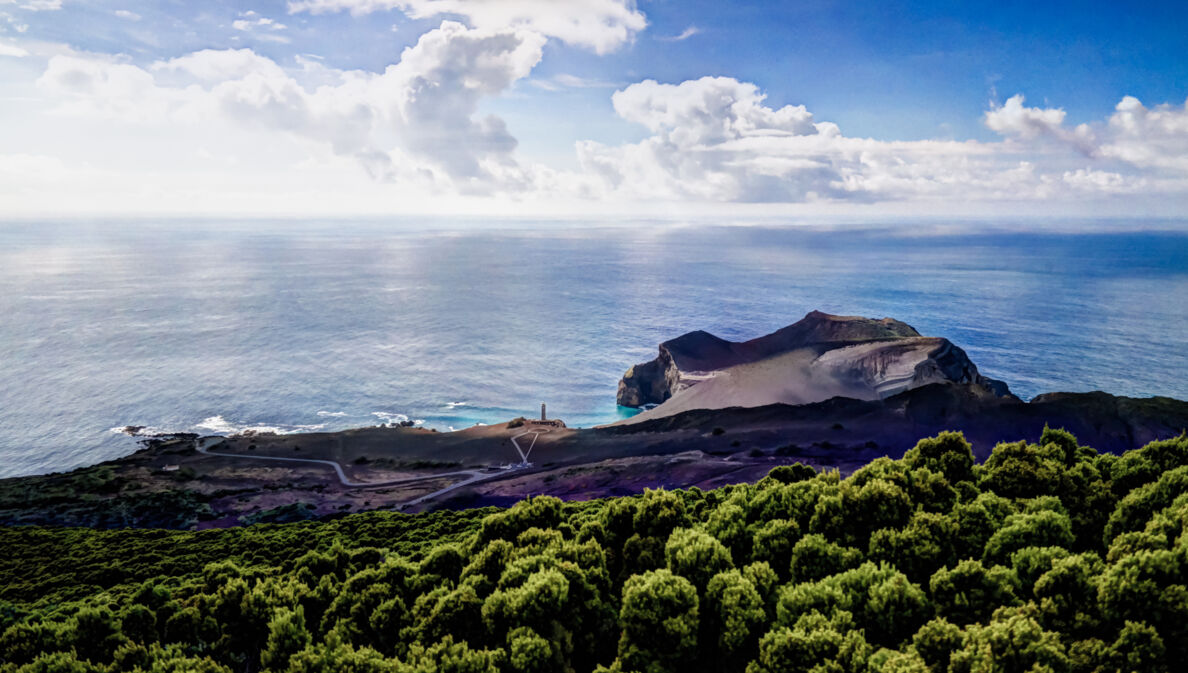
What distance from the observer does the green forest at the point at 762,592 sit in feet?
35.3

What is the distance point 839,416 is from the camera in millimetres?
63219

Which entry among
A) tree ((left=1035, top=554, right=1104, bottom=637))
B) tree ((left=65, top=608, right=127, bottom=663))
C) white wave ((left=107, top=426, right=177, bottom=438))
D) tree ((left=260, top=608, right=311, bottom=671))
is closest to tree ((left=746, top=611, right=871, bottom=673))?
tree ((left=1035, top=554, right=1104, bottom=637))

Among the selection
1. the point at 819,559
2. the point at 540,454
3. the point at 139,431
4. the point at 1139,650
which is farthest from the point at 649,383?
the point at 1139,650

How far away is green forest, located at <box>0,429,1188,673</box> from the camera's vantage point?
10750 mm

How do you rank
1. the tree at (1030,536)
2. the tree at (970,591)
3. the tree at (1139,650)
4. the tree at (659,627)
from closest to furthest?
the tree at (1139,650)
the tree at (659,627)
the tree at (970,591)
the tree at (1030,536)

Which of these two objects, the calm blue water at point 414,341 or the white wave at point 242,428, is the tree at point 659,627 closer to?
the white wave at point 242,428

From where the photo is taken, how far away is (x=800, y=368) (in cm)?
9206

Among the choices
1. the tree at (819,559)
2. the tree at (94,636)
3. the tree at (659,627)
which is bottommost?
the tree at (94,636)

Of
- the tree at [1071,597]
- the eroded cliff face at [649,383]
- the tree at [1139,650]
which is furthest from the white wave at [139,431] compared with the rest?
the tree at [1139,650]

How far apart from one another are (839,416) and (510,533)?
177ft

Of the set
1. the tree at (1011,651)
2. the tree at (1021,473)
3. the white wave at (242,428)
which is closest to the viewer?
the tree at (1011,651)

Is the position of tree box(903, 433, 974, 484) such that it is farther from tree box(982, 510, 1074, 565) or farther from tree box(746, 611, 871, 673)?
tree box(746, 611, 871, 673)

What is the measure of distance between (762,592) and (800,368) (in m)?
83.4

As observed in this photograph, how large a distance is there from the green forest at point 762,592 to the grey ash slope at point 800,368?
57.5m
